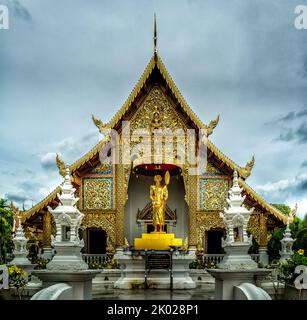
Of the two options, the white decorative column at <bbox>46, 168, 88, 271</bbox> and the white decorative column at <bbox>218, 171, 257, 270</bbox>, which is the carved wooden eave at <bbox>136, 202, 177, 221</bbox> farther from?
the white decorative column at <bbox>218, 171, 257, 270</bbox>

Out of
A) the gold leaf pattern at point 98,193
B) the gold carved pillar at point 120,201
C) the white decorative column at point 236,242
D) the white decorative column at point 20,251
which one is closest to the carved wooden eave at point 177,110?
the gold leaf pattern at point 98,193

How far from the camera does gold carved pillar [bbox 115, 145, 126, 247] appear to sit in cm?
1219

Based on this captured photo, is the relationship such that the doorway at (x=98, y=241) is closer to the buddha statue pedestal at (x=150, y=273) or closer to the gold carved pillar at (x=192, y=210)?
the gold carved pillar at (x=192, y=210)

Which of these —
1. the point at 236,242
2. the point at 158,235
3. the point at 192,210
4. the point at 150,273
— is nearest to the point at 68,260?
the point at 236,242

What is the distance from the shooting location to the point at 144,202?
13523mm

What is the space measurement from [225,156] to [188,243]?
7.78 ft

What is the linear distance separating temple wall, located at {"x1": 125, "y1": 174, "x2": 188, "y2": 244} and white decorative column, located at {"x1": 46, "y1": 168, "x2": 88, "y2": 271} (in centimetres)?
681

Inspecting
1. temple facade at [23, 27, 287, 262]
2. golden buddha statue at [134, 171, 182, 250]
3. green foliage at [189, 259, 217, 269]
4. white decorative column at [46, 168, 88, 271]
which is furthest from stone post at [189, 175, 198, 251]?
white decorative column at [46, 168, 88, 271]

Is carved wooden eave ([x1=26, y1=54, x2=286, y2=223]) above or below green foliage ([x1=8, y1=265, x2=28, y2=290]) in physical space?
above

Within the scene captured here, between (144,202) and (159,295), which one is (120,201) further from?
(159,295)

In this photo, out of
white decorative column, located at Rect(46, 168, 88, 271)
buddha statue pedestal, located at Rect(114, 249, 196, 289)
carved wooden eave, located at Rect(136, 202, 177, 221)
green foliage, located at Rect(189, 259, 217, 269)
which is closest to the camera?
white decorative column, located at Rect(46, 168, 88, 271)
